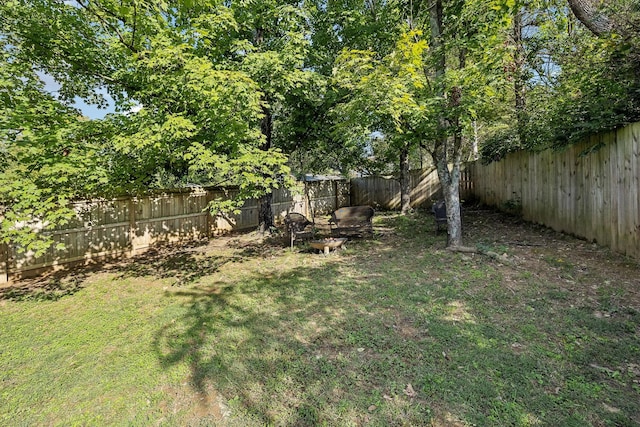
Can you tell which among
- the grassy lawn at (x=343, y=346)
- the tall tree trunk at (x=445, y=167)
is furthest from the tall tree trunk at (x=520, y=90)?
the grassy lawn at (x=343, y=346)

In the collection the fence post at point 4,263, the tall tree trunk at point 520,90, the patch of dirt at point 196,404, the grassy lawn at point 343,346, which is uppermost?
the tall tree trunk at point 520,90

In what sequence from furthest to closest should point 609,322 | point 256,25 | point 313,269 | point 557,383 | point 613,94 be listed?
1. point 256,25
2. point 313,269
3. point 613,94
4. point 609,322
5. point 557,383

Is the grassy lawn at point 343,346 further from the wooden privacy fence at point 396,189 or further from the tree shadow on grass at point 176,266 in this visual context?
the wooden privacy fence at point 396,189

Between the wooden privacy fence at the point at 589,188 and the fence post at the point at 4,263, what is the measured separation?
10.5 meters

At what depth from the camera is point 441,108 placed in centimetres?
592

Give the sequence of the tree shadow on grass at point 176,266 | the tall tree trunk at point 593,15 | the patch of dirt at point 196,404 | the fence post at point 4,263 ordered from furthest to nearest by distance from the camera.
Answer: the tree shadow on grass at point 176,266 → the fence post at point 4,263 → the tall tree trunk at point 593,15 → the patch of dirt at point 196,404

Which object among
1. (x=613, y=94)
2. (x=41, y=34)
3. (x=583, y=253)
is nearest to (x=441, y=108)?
(x=613, y=94)

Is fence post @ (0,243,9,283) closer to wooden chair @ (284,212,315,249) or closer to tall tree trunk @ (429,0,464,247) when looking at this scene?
wooden chair @ (284,212,315,249)

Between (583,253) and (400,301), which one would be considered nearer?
(400,301)

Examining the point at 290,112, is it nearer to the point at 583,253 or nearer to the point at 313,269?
the point at 313,269

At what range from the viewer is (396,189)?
48.9ft

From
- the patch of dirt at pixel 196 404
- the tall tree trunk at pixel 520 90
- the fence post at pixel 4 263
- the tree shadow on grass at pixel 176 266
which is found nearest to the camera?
the patch of dirt at pixel 196 404

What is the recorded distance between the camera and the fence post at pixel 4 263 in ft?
18.9

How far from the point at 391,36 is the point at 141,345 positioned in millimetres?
9421
